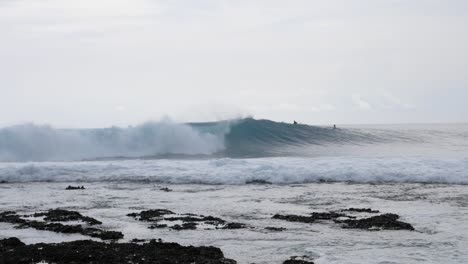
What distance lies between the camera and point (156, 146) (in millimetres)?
32281

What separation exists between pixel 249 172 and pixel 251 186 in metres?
2.00

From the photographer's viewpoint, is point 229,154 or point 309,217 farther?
point 229,154

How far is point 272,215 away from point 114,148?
22.7m

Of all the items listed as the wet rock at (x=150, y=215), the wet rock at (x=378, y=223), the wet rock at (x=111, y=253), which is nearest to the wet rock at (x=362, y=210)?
the wet rock at (x=378, y=223)

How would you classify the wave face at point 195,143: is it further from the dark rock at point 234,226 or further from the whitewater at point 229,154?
the dark rock at point 234,226

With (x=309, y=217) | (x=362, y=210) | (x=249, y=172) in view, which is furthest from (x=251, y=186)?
(x=309, y=217)

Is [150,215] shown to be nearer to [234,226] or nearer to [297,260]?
[234,226]

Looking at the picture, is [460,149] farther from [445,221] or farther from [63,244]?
[63,244]

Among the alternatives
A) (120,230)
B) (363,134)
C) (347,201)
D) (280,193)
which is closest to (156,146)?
(363,134)

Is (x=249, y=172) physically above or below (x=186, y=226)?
above

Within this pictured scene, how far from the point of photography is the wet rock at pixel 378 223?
9.21 meters

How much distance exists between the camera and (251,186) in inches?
660

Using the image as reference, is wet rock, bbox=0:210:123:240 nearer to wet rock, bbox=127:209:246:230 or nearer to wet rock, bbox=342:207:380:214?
wet rock, bbox=127:209:246:230

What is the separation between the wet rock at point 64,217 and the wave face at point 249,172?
7.54 metres
